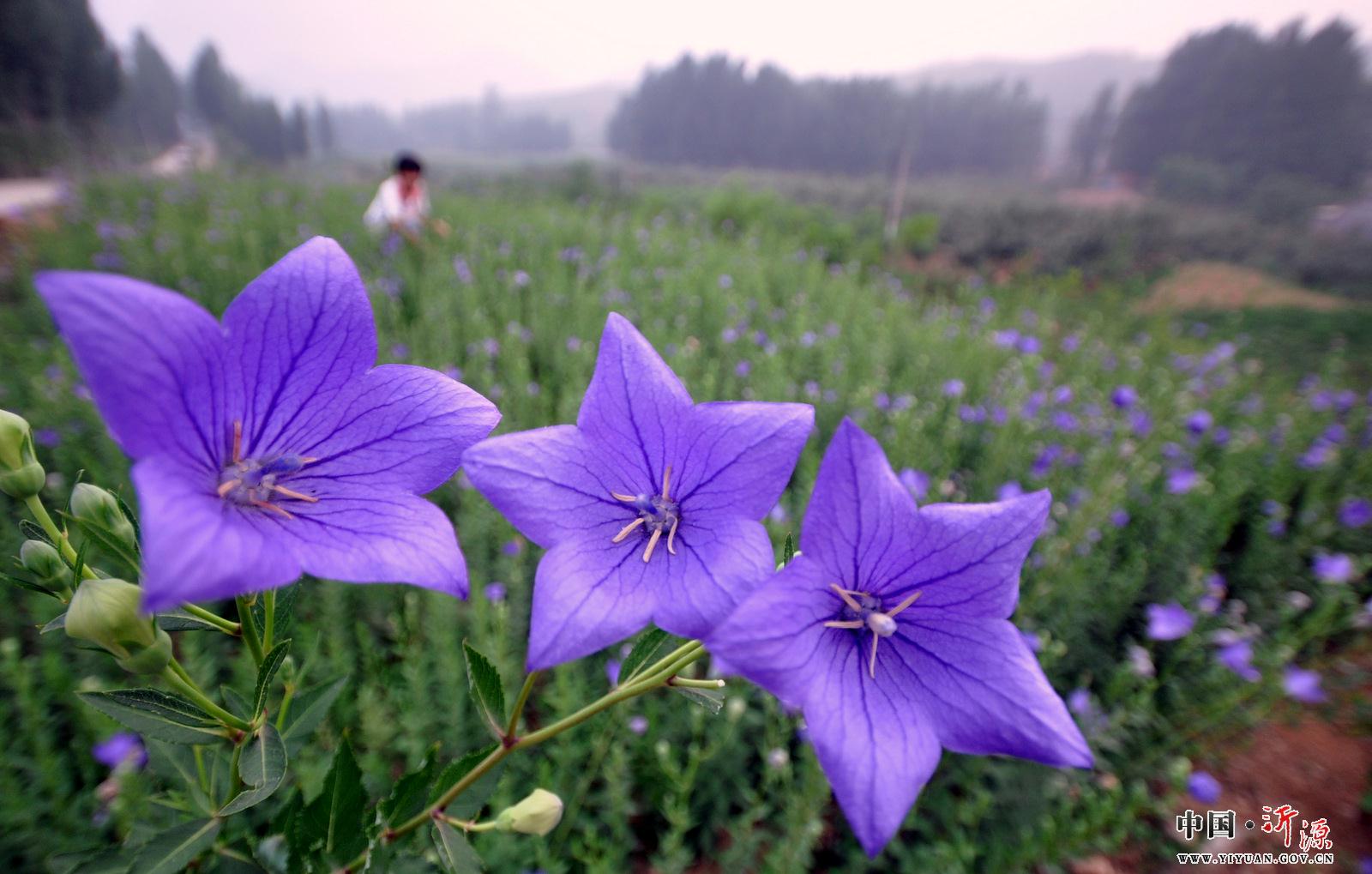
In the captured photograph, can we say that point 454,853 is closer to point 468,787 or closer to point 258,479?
point 468,787

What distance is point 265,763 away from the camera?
671 mm

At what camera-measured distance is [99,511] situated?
62 cm

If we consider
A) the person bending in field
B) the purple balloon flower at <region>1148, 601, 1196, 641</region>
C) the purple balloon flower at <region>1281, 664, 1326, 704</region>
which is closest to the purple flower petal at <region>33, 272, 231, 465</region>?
the purple balloon flower at <region>1148, 601, 1196, 641</region>

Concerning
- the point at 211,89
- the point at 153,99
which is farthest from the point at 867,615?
the point at 211,89

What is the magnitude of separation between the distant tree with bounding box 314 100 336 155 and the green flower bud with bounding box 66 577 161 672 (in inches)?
2848

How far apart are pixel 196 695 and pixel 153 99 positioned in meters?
54.3

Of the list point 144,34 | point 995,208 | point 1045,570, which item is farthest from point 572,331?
point 144,34

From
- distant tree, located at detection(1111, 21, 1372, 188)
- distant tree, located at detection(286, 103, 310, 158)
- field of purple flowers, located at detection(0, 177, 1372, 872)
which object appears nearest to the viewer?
field of purple flowers, located at detection(0, 177, 1372, 872)

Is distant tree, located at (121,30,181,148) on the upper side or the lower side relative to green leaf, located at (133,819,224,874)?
upper

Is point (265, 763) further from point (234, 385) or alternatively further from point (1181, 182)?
point (1181, 182)

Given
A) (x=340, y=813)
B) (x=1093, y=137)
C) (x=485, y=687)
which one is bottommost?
(x=340, y=813)

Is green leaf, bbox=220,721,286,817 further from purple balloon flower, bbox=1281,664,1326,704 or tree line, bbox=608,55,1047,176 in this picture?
tree line, bbox=608,55,1047,176

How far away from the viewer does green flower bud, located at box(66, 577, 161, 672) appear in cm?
55

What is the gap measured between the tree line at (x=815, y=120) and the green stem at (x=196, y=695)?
38.7 metres
